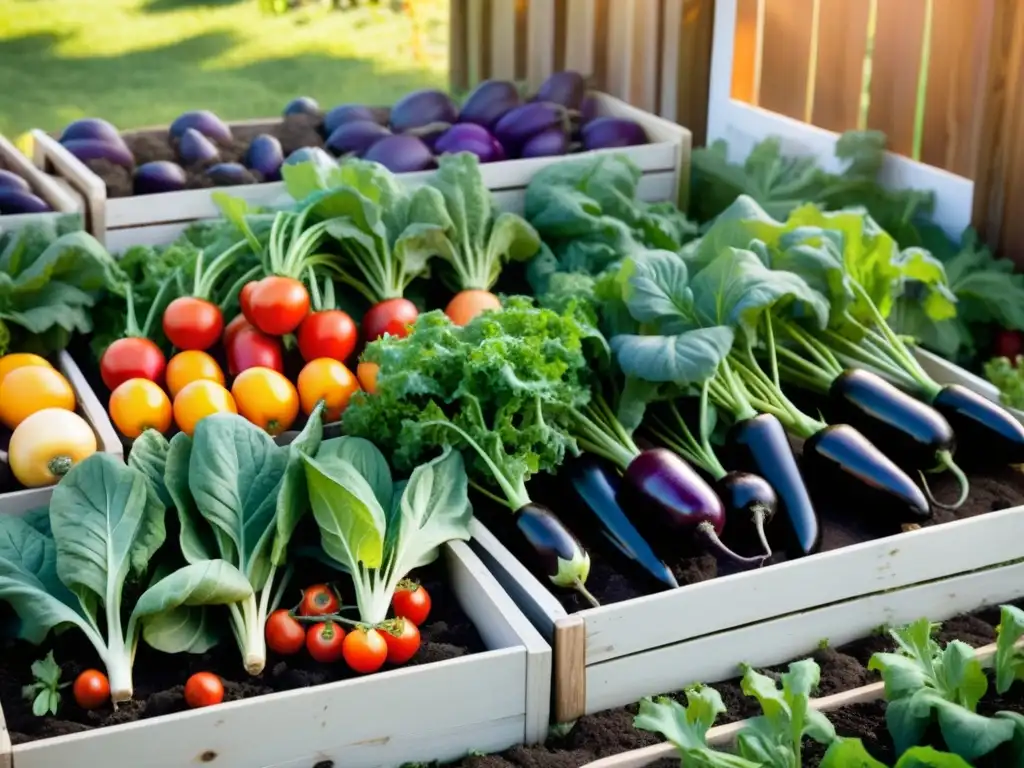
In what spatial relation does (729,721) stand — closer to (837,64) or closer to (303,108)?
(837,64)

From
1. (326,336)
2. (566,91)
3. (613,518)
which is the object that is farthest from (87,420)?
(566,91)

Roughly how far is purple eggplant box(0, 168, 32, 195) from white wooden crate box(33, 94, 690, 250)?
14 cm

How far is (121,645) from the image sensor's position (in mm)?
2168

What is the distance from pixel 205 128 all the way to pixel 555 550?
2.43 m

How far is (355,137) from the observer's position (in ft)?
13.7

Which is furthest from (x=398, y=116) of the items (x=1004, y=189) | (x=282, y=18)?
(x=282, y=18)

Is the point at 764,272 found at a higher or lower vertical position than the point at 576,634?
higher

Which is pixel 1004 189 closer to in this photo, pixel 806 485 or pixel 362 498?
pixel 806 485

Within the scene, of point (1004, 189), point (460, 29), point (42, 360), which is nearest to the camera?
point (42, 360)

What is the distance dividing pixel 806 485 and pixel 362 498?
1020 mm

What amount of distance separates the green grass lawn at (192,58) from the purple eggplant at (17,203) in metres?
4.50

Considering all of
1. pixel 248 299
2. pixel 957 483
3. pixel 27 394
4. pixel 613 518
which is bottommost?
pixel 957 483

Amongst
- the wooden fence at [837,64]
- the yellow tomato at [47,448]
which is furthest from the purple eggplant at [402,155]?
the yellow tomato at [47,448]

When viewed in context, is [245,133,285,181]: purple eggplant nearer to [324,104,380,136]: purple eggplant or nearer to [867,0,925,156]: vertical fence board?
[324,104,380,136]: purple eggplant
